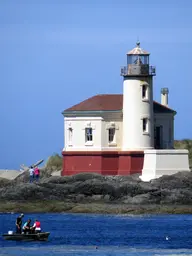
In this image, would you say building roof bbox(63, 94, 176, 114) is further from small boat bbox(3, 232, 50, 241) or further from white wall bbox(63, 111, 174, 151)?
small boat bbox(3, 232, 50, 241)

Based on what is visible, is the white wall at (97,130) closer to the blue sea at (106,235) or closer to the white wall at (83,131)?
the white wall at (83,131)

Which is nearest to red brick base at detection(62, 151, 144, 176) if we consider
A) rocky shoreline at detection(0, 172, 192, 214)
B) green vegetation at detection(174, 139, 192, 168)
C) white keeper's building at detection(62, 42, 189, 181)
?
white keeper's building at detection(62, 42, 189, 181)

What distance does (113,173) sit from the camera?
65750 mm

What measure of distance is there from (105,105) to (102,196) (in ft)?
26.1

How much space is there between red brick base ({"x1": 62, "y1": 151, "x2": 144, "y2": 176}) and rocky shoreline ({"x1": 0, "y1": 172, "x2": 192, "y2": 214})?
3.42m

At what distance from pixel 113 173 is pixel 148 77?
464 centimetres

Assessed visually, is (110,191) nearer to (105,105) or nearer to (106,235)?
(105,105)

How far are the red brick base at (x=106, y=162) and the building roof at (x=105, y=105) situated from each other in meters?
2.00

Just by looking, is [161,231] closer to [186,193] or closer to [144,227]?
[144,227]

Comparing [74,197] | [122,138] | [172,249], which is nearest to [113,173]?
[122,138]

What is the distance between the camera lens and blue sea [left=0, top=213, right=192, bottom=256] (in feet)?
147

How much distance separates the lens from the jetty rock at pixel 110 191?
58375 mm

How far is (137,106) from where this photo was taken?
6550 cm

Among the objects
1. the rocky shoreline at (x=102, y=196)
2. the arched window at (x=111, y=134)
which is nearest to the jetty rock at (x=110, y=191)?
the rocky shoreline at (x=102, y=196)
